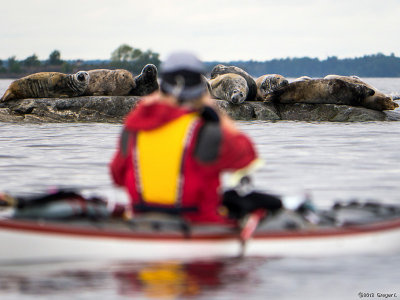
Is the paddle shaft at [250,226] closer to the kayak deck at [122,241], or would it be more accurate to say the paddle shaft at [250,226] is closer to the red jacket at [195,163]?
the kayak deck at [122,241]

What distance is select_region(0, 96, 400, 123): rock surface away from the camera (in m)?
23.0

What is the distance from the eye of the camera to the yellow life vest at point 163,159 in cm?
601

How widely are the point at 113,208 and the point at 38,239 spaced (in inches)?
32.7

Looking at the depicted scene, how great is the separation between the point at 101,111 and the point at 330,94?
6.84 m

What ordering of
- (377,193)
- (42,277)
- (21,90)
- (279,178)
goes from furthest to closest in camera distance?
1. (21,90)
2. (279,178)
3. (377,193)
4. (42,277)

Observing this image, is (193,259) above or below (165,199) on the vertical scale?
below

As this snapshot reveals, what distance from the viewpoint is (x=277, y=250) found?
6.48m

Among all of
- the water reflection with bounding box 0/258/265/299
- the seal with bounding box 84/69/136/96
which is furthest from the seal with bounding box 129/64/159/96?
the water reflection with bounding box 0/258/265/299

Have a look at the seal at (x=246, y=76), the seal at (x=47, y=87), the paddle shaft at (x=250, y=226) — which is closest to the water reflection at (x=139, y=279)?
the paddle shaft at (x=250, y=226)

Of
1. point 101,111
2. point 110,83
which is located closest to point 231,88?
point 110,83

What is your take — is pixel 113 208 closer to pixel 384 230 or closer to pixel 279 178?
pixel 384 230

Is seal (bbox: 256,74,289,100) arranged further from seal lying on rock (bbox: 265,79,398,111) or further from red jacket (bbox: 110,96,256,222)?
red jacket (bbox: 110,96,256,222)

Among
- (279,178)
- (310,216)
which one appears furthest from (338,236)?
(279,178)

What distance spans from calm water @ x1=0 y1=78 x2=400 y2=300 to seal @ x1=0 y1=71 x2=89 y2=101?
1.76 meters
